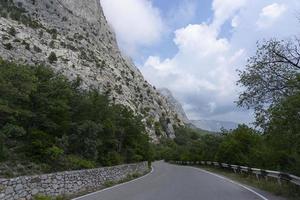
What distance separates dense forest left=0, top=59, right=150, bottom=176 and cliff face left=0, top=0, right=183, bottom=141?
82.9 ft

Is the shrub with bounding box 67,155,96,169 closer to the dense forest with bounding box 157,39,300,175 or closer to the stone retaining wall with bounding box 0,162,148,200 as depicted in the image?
the stone retaining wall with bounding box 0,162,148,200

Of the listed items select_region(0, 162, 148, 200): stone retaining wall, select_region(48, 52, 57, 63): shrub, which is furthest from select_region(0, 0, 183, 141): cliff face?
select_region(0, 162, 148, 200): stone retaining wall

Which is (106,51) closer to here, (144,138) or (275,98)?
(144,138)

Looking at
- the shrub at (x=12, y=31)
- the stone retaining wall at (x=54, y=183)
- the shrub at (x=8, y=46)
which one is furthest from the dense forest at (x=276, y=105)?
the shrub at (x=12, y=31)

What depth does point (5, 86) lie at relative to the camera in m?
18.0

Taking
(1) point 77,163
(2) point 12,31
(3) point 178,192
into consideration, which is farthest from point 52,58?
(3) point 178,192

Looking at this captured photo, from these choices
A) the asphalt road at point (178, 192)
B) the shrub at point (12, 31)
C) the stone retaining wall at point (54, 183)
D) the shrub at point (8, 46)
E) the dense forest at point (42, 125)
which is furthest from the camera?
the shrub at point (12, 31)

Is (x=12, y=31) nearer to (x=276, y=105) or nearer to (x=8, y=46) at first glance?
(x=8, y=46)

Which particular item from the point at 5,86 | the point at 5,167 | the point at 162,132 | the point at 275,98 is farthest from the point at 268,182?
the point at 162,132

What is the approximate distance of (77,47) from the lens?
88.6 metres

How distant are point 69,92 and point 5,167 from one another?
9.00 metres

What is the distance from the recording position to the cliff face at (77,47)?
68938 millimetres

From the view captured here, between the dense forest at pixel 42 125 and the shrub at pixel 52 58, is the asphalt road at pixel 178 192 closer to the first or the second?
the dense forest at pixel 42 125

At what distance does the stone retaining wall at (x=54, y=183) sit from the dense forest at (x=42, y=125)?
120cm
